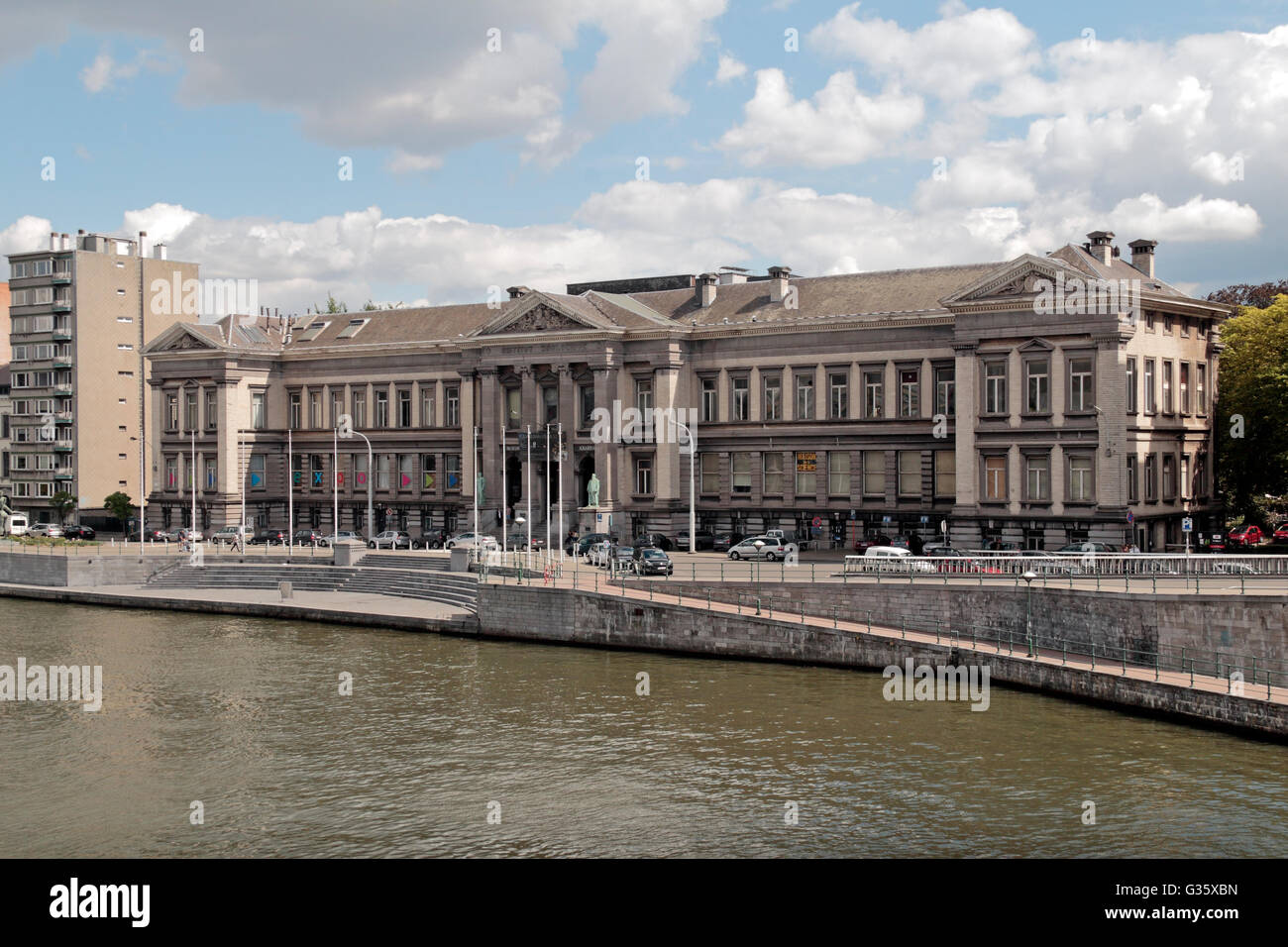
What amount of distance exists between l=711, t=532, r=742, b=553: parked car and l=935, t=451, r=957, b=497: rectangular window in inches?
504

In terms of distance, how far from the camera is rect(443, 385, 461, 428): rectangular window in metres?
101

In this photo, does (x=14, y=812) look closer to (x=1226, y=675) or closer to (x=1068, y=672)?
(x=1068, y=672)

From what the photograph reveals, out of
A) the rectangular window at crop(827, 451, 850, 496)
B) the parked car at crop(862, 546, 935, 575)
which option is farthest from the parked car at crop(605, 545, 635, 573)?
the rectangular window at crop(827, 451, 850, 496)

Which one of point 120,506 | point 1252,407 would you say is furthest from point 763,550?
point 120,506

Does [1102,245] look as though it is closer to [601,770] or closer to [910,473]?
[910,473]

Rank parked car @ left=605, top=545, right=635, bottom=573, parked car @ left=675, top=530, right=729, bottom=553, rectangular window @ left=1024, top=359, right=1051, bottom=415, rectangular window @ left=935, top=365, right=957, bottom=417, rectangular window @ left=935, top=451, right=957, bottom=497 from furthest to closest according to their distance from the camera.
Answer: parked car @ left=675, top=530, right=729, bottom=553 → rectangular window @ left=935, top=451, right=957, bottom=497 → rectangular window @ left=935, top=365, right=957, bottom=417 → rectangular window @ left=1024, top=359, right=1051, bottom=415 → parked car @ left=605, top=545, right=635, bottom=573

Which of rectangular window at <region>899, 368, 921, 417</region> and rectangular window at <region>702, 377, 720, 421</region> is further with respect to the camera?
rectangular window at <region>702, 377, 720, 421</region>

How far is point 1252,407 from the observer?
263 feet

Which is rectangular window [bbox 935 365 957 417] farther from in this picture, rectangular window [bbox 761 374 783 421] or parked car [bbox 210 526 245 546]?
parked car [bbox 210 526 245 546]

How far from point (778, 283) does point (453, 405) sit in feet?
86.5

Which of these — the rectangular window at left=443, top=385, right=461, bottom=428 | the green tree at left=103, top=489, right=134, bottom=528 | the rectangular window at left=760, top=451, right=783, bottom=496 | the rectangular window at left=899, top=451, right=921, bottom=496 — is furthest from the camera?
the green tree at left=103, top=489, right=134, bottom=528

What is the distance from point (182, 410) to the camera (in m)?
108

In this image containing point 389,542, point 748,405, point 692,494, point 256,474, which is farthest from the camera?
point 256,474
